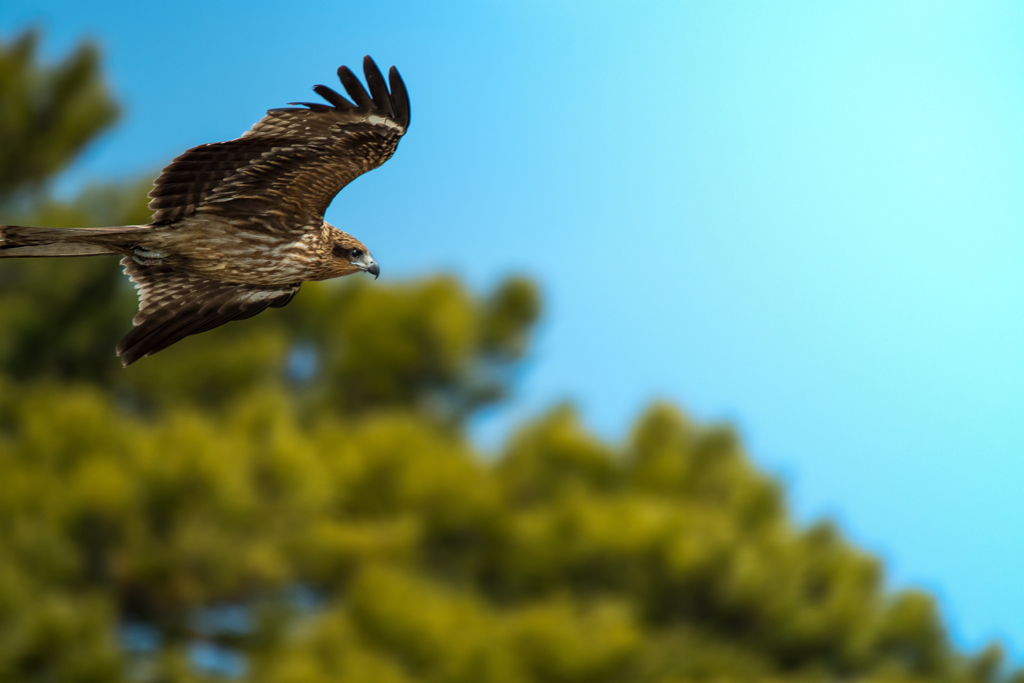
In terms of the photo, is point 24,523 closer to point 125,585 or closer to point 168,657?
point 125,585

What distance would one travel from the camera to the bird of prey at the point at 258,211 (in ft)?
13.7

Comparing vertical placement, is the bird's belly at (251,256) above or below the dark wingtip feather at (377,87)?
below

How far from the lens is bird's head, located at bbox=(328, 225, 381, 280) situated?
4590mm

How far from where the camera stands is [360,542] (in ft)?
36.1

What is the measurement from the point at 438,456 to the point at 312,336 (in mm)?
3341

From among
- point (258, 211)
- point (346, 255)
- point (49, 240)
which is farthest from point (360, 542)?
point (49, 240)

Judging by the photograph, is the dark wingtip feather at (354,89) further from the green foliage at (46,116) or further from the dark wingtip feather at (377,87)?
the green foliage at (46,116)

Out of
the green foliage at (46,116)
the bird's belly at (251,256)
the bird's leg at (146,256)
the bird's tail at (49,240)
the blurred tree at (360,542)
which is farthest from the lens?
the green foliage at (46,116)

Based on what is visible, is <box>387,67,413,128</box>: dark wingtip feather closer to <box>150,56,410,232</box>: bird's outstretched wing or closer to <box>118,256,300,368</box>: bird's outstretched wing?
<box>150,56,410,232</box>: bird's outstretched wing

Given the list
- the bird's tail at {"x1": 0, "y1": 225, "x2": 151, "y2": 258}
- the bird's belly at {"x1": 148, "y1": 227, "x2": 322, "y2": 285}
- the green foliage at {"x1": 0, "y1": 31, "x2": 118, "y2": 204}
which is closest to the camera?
the bird's tail at {"x1": 0, "y1": 225, "x2": 151, "y2": 258}

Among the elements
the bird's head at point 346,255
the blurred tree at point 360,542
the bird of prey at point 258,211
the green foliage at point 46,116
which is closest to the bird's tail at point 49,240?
the bird of prey at point 258,211

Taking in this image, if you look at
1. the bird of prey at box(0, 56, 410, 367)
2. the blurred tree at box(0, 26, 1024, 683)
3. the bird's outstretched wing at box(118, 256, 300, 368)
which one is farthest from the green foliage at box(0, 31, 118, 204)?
the bird of prey at box(0, 56, 410, 367)

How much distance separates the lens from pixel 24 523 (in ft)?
34.1

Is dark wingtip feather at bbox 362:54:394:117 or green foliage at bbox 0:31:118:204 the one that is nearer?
dark wingtip feather at bbox 362:54:394:117
